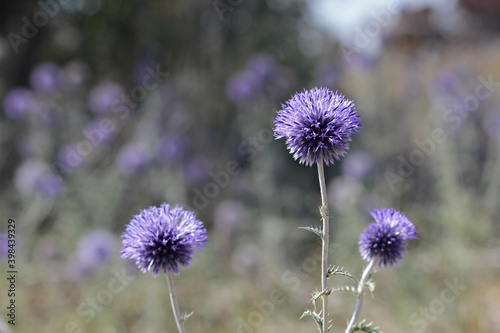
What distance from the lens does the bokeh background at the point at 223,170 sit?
4043 mm

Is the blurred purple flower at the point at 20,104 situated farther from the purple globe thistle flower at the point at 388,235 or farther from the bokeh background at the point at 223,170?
the purple globe thistle flower at the point at 388,235

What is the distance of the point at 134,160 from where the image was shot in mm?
4770

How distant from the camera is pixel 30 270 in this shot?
4.91 metres

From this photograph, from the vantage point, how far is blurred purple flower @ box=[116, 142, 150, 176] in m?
4.72

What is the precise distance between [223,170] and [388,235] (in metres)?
5.19
